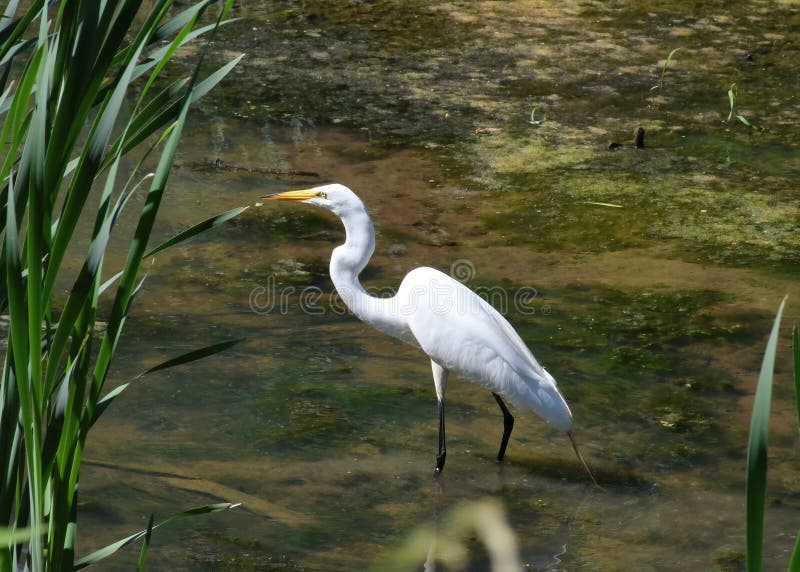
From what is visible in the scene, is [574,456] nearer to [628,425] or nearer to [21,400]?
[628,425]

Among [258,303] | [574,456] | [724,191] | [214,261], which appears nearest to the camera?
[574,456]

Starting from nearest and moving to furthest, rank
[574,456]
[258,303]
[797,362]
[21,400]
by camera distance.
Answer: [797,362] → [21,400] → [574,456] → [258,303]

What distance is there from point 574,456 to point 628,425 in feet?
0.95

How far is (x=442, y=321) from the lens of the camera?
379cm

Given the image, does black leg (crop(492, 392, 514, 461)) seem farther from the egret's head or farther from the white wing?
the egret's head

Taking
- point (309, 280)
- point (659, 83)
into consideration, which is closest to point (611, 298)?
point (309, 280)

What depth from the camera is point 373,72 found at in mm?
7477

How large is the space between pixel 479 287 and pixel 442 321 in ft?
3.93

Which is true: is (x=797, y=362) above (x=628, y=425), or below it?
above

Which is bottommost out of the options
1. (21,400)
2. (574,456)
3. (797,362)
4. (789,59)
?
(574,456)

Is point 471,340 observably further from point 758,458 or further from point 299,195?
point 758,458

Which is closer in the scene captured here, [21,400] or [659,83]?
[21,400]

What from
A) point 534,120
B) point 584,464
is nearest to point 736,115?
point 534,120

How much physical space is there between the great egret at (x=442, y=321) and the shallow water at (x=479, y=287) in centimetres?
29
